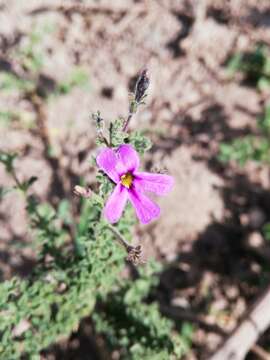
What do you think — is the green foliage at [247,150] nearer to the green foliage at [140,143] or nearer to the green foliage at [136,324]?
the green foliage at [136,324]

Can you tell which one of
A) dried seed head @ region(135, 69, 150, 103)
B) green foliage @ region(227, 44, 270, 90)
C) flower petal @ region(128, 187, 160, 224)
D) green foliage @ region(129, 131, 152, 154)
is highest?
green foliage @ region(227, 44, 270, 90)

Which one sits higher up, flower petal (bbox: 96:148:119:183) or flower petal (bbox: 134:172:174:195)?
flower petal (bbox: 96:148:119:183)

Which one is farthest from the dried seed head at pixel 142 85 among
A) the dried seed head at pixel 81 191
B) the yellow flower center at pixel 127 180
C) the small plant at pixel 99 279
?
the dried seed head at pixel 81 191

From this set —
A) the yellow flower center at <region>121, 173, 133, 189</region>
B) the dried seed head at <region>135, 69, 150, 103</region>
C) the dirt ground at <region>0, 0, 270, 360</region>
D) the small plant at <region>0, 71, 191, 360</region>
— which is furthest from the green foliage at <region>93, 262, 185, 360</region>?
the dried seed head at <region>135, 69, 150, 103</region>

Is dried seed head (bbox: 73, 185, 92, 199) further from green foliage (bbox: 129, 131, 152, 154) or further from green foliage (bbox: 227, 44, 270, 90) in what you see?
green foliage (bbox: 227, 44, 270, 90)

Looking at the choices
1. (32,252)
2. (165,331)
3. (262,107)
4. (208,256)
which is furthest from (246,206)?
(32,252)

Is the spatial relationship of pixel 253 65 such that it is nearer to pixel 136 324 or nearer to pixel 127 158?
pixel 136 324

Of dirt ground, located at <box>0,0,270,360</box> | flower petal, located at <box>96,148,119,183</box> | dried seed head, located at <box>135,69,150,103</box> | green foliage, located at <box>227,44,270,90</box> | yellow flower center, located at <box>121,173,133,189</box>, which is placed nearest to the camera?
flower petal, located at <box>96,148,119,183</box>
